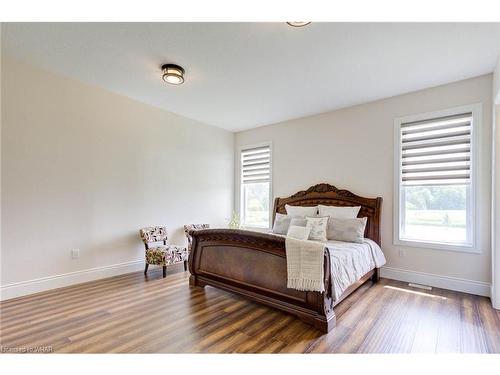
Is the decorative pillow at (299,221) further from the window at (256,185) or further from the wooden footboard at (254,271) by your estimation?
the window at (256,185)

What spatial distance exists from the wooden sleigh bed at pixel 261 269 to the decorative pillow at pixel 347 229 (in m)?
0.42

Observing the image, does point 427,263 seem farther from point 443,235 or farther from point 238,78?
point 238,78

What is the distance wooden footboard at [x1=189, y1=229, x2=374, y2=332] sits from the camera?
2355 millimetres

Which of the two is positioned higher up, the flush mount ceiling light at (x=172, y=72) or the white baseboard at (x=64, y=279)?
the flush mount ceiling light at (x=172, y=72)

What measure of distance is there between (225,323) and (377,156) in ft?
11.0

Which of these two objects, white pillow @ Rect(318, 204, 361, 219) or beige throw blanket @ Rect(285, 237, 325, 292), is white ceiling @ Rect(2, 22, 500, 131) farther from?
beige throw blanket @ Rect(285, 237, 325, 292)

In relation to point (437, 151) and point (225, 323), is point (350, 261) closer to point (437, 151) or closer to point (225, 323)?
point (225, 323)

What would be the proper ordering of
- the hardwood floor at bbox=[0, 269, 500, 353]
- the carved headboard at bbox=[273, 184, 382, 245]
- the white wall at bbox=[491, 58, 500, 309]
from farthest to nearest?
the carved headboard at bbox=[273, 184, 382, 245]
the white wall at bbox=[491, 58, 500, 309]
the hardwood floor at bbox=[0, 269, 500, 353]

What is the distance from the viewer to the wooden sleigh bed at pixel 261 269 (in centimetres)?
236

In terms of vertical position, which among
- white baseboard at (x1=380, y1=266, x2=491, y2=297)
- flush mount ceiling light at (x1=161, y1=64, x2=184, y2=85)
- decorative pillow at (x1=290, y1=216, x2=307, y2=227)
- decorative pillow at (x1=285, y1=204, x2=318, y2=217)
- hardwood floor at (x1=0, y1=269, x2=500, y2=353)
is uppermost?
flush mount ceiling light at (x1=161, y1=64, x2=184, y2=85)

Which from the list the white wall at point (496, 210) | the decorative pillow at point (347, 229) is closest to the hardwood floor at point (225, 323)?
the white wall at point (496, 210)

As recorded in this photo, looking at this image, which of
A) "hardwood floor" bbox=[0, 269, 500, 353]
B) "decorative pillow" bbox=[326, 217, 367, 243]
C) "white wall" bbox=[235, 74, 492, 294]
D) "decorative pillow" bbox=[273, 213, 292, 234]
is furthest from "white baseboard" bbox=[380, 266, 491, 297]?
"decorative pillow" bbox=[273, 213, 292, 234]

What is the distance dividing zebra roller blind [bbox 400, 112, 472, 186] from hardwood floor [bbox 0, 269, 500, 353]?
154cm
